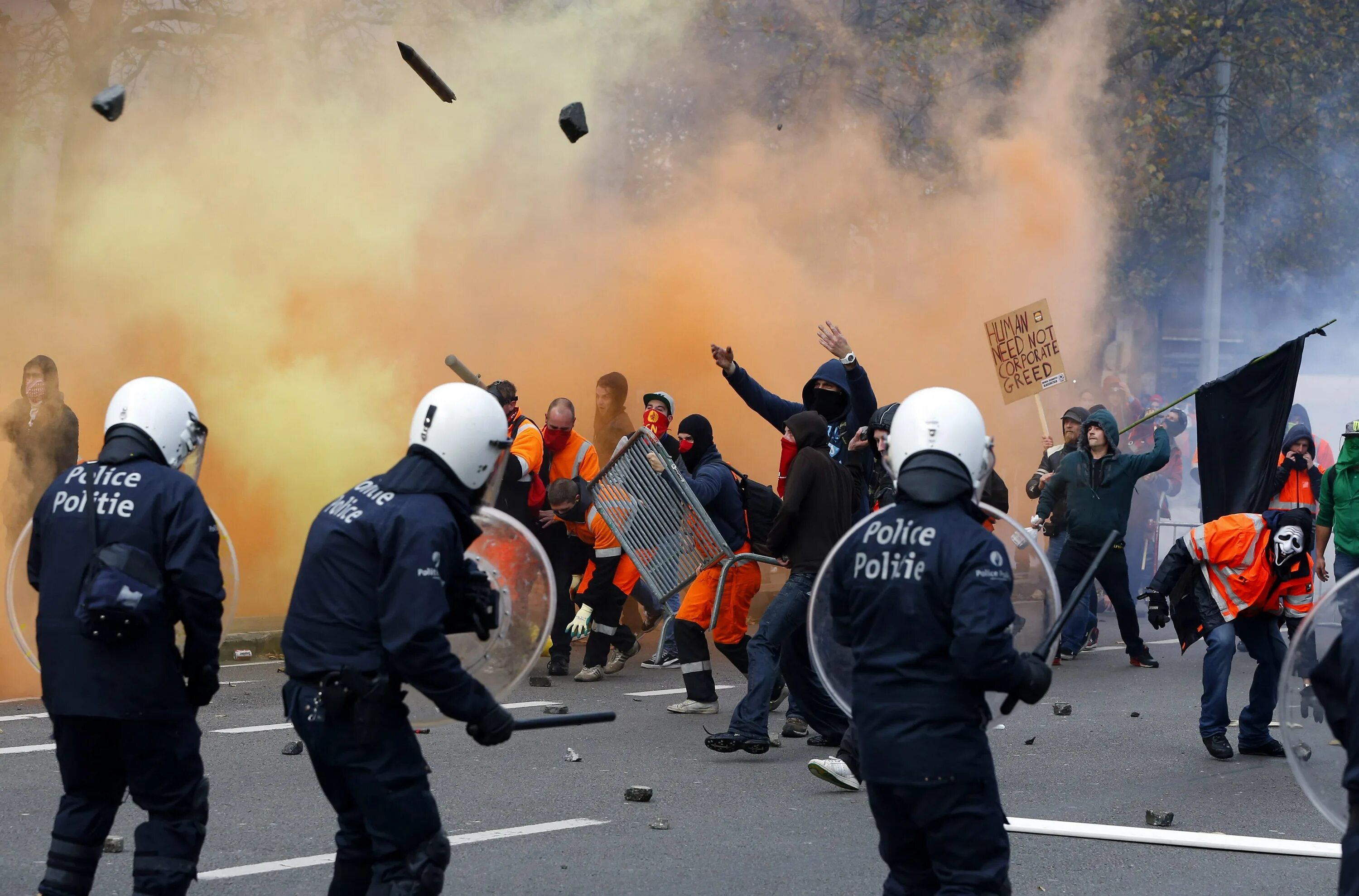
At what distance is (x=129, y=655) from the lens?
3996 millimetres

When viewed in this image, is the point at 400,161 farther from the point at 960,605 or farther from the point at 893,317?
the point at 960,605

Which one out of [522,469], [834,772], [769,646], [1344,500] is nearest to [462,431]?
[834,772]

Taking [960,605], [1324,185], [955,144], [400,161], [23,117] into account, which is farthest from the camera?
[1324,185]

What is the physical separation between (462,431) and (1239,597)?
451 cm

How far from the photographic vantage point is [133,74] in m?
11.4

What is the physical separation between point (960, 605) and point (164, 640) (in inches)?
78.2

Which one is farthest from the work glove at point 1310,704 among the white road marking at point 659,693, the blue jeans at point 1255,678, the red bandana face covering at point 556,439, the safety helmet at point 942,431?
the red bandana face covering at point 556,439

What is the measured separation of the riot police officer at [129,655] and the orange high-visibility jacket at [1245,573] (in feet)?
15.2

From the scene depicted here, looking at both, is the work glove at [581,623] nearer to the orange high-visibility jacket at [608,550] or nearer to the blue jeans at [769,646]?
the orange high-visibility jacket at [608,550]

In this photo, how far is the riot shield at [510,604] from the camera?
4.27 meters

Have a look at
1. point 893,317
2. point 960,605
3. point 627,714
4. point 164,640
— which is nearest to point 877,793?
point 960,605

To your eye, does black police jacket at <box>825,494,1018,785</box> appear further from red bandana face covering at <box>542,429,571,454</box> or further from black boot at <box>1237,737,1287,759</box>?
red bandana face covering at <box>542,429,571,454</box>

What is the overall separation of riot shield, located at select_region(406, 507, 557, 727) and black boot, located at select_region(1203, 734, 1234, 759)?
3.95 m

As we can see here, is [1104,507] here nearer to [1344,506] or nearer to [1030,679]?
[1344,506]
